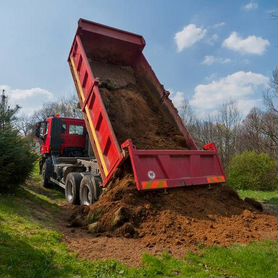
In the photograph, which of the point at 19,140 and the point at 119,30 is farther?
the point at 119,30

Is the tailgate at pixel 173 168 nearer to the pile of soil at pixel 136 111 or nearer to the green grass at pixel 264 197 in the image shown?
the pile of soil at pixel 136 111

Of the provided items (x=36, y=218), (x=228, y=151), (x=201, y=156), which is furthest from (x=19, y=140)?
(x=228, y=151)

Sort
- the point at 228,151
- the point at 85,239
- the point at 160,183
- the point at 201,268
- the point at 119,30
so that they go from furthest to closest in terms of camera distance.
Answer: the point at 228,151
the point at 119,30
the point at 160,183
the point at 85,239
the point at 201,268

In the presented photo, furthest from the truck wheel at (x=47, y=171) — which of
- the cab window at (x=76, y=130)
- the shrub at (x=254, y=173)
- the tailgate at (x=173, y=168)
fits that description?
the shrub at (x=254, y=173)

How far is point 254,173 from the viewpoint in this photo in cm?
1631

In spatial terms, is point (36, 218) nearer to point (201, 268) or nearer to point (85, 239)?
point (85, 239)

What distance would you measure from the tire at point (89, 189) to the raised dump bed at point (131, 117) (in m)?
0.36

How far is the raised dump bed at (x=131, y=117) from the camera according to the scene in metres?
6.47

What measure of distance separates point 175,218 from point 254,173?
38.6 feet

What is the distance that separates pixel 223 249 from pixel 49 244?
7.93 ft

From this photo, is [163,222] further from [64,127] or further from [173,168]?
[64,127]

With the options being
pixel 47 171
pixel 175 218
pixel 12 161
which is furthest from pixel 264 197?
pixel 12 161

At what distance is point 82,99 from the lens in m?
8.62

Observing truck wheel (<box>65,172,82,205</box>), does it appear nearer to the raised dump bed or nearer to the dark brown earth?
the raised dump bed
